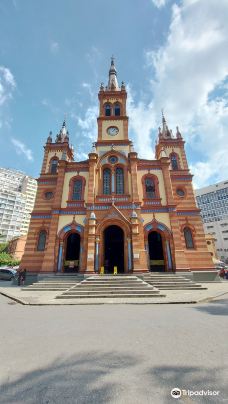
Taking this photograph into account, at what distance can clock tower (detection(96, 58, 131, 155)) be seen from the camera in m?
22.0

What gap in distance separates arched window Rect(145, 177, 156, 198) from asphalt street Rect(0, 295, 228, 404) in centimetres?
1363

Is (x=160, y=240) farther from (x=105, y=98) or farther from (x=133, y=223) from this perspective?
(x=105, y=98)

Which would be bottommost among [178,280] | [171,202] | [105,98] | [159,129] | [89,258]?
[178,280]

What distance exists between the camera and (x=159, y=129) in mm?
26391

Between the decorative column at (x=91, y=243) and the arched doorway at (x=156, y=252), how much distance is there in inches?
226

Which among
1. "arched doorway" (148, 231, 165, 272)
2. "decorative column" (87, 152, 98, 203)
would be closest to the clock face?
"decorative column" (87, 152, 98, 203)

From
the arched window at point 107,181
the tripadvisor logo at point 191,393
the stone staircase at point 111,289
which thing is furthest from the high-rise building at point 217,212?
the tripadvisor logo at point 191,393

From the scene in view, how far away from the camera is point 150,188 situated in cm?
2005

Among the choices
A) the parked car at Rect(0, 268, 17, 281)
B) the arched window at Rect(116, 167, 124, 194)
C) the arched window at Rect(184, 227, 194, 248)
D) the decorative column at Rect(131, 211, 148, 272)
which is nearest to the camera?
the decorative column at Rect(131, 211, 148, 272)

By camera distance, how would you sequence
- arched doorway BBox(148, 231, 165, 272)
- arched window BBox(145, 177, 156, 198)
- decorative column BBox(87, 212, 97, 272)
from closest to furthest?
decorative column BBox(87, 212, 97, 272), arched doorway BBox(148, 231, 165, 272), arched window BBox(145, 177, 156, 198)

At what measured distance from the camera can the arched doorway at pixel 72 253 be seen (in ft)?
57.6

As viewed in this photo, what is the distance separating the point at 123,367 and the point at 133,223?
13487mm

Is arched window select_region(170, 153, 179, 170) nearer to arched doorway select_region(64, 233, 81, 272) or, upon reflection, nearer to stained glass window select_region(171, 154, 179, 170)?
stained glass window select_region(171, 154, 179, 170)

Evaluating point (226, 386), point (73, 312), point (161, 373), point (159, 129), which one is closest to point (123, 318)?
point (73, 312)
